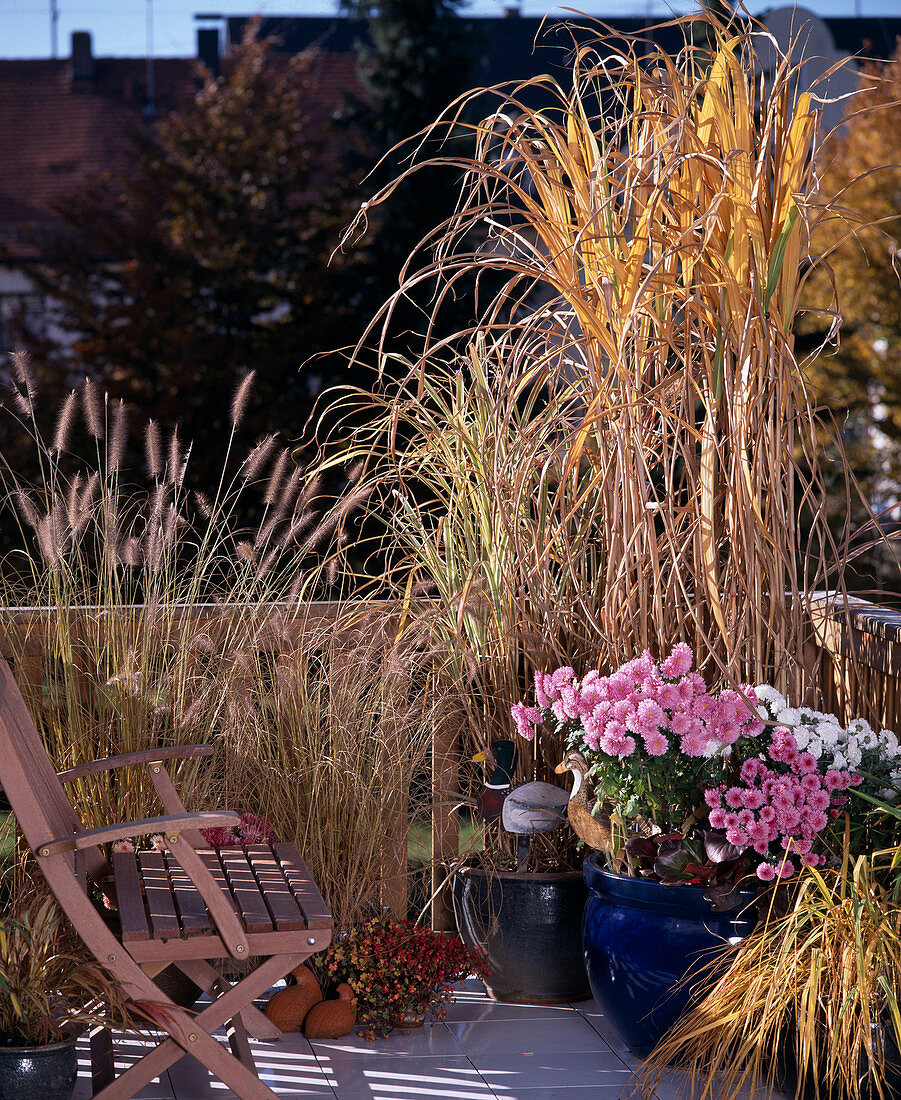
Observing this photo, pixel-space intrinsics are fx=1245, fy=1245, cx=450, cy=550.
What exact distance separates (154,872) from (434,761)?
2.71 ft

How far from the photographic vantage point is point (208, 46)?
12312mm

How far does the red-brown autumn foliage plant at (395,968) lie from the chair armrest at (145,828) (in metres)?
0.90

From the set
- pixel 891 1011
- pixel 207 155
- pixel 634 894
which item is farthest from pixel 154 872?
pixel 207 155

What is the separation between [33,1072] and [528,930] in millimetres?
1216

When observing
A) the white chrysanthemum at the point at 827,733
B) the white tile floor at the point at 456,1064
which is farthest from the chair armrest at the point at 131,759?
the white chrysanthemum at the point at 827,733

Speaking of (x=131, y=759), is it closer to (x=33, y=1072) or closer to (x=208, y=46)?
(x=33, y=1072)

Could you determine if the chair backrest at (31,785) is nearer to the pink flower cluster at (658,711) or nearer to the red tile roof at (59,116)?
the pink flower cluster at (658,711)

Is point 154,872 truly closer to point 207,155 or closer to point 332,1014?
point 332,1014

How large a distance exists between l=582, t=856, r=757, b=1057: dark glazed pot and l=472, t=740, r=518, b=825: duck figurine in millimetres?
442

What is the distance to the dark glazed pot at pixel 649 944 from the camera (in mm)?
2541

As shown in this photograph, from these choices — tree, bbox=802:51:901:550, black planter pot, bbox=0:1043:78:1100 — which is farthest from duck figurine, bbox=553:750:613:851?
tree, bbox=802:51:901:550

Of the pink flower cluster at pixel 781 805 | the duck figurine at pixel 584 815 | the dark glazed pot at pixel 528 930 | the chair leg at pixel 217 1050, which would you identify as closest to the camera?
the chair leg at pixel 217 1050

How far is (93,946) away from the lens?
2254mm

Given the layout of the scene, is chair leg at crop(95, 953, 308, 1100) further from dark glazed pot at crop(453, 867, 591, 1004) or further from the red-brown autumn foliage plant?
dark glazed pot at crop(453, 867, 591, 1004)
